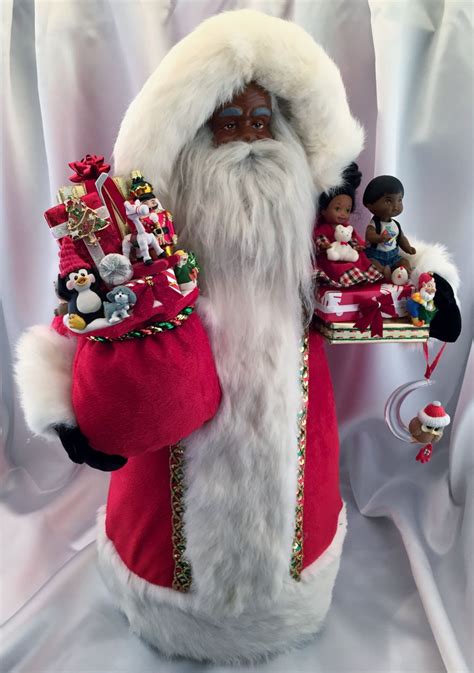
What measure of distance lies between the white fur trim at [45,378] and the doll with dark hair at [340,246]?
38cm

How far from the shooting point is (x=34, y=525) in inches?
45.1

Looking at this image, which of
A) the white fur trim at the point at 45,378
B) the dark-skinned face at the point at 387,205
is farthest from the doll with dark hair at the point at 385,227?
the white fur trim at the point at 45,378

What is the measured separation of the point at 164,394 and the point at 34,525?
2.39 feet

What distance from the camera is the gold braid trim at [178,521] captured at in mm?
735

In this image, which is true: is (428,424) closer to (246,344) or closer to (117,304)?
(246,344)

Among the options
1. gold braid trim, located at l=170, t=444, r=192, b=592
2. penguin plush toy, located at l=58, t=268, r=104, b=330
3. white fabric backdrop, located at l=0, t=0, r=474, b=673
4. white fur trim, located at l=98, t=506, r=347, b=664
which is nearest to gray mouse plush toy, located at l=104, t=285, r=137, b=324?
penguin plush toy, located at l=58, t=268, r=104, b=330

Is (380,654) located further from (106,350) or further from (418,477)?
(106,350)

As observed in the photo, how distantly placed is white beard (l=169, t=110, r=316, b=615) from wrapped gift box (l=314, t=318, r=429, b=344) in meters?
0.06

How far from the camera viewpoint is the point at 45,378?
0.66 m

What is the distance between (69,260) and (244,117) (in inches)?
12.1

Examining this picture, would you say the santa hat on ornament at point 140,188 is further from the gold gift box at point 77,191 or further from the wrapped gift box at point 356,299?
the wrapped gift box at point 356,299

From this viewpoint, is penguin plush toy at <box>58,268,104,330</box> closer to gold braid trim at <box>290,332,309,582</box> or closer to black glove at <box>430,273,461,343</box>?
gold braid trim at <box>290,332,309,582</box>

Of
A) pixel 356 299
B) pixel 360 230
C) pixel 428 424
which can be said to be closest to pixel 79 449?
pixel 356 299

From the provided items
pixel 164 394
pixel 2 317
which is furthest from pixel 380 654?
pixel 2 317
